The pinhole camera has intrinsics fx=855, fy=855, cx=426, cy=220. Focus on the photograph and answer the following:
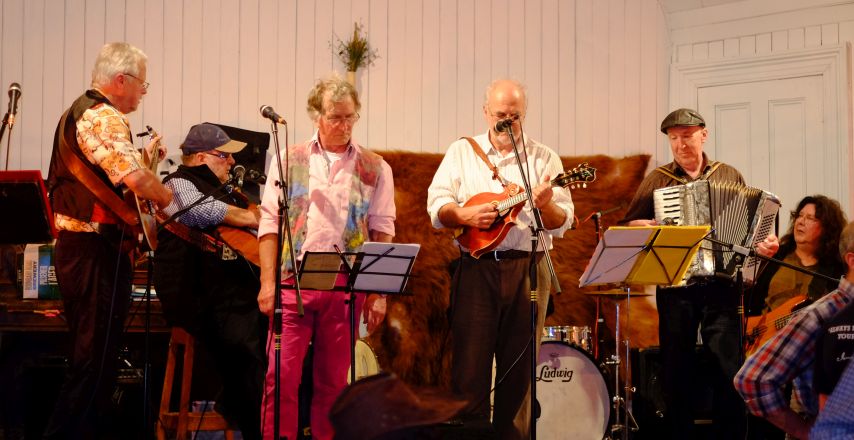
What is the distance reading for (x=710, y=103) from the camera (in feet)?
24.7

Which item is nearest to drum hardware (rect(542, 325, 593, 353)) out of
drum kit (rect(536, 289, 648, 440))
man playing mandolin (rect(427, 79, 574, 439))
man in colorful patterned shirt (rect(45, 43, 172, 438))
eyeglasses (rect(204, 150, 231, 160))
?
drum kit (rect(536, 289, 648, 440))

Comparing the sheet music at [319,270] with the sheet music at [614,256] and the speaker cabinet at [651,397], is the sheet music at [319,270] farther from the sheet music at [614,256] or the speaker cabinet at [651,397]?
the speaker cabinet at [651,397]

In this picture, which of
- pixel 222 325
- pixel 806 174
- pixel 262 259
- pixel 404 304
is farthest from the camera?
pixel 806 174

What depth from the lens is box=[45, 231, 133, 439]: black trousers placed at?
406cm

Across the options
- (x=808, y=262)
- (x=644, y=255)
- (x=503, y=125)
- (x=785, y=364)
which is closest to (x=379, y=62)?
(x=503, y=125)

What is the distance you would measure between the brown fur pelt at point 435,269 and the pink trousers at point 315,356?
2.04 m

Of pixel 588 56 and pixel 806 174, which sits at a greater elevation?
pixel 588 56

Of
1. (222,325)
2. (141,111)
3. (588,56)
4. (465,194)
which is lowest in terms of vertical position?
(222,325)

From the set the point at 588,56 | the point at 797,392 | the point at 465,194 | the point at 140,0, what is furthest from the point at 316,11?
the point at 797,392

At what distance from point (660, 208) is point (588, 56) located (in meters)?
2.45

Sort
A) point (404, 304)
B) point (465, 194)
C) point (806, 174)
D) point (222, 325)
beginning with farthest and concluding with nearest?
point (806, 174) < point (404, 304) < point (222, 325) < point (465, 194)

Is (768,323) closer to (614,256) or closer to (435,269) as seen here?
(614,256)

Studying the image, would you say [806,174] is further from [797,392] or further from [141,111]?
[141,111]

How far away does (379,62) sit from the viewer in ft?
23.7
